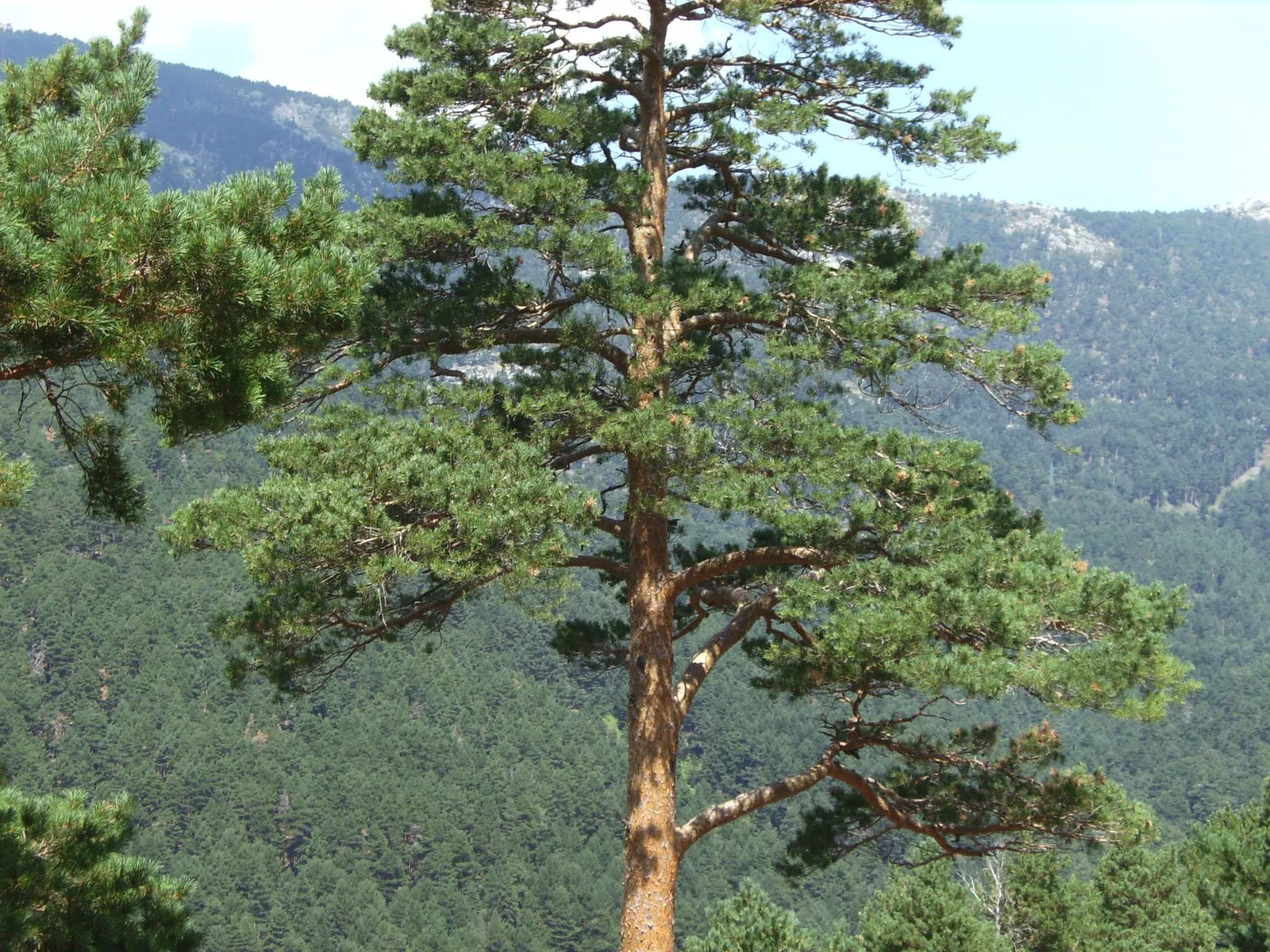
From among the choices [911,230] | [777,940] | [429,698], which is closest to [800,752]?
[429,698]

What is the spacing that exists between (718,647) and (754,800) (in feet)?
2.88

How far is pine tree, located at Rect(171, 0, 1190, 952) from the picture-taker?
16.9 ft

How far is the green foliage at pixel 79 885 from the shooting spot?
455 centimetres

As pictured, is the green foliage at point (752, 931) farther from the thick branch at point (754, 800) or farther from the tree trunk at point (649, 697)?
the tree trunk at point (649, 697)

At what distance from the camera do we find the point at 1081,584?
17.2 ft

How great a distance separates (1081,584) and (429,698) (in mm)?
84636

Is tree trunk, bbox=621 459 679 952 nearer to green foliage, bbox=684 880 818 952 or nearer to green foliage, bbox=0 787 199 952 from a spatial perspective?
green foliage, bbox=0 787 199 952

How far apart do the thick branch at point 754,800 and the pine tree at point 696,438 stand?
0.08 ft

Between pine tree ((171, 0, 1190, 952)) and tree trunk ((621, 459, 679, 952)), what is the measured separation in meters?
0.02

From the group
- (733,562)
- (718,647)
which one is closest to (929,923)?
(718,647)

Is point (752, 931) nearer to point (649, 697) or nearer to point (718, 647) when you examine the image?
point (718, 647)

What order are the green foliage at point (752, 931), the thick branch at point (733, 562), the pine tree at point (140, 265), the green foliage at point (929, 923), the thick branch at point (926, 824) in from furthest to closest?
1. the green foliage at point (929, 923)
2. the green foliage at point (752, 931)
3. the thick branch at point (926, 824)
4. the thick branch at point (733, 562)
5. the pine tree at point (140, 265)

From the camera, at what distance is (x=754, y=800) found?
6102 millimetres

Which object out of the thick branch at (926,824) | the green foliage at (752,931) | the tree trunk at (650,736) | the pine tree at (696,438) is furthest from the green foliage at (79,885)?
the green foliage at (752,931)
